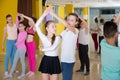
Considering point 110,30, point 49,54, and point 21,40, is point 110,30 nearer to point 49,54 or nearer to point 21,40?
point 49,54

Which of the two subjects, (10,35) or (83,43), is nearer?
(10,35)

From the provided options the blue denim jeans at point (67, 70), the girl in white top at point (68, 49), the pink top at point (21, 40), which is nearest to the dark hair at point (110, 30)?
the girl in white top at point (68, 49)

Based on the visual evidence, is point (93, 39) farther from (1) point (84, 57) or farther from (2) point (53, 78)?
(2) point (53, 78)

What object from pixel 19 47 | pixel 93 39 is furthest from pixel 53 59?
pixel 93 39

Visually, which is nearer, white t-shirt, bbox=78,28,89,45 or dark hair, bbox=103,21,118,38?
dark hair, bbox=103,21,118,38

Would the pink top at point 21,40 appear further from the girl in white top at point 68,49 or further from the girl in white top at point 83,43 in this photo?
the girl in white top at point 68,49

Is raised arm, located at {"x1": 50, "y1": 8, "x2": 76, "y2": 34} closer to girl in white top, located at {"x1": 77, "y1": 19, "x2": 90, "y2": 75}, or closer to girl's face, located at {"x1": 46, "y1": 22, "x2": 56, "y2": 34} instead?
girl's face, located at {"x1": 46, "y1": 22, "x2": 56, "y2": 34}

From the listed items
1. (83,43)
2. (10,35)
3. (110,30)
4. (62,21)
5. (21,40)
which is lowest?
(83,43)

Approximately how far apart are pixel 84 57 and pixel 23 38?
1638 mm

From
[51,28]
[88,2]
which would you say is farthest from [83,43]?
[51,28]

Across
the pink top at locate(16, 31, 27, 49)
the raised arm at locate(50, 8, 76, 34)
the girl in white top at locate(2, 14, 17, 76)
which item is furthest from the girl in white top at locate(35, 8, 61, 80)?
the girl in white top at locate(2, 14, 17, 76)

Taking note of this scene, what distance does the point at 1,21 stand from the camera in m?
8.48

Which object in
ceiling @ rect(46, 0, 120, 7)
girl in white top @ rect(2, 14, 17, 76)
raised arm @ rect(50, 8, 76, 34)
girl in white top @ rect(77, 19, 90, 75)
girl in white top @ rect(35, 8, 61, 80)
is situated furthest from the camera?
ceiling @ rect(46, 0, 120, 7)

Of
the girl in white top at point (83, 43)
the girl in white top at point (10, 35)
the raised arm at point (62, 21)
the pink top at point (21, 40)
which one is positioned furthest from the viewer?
the girl in white top at point (83, 43)
